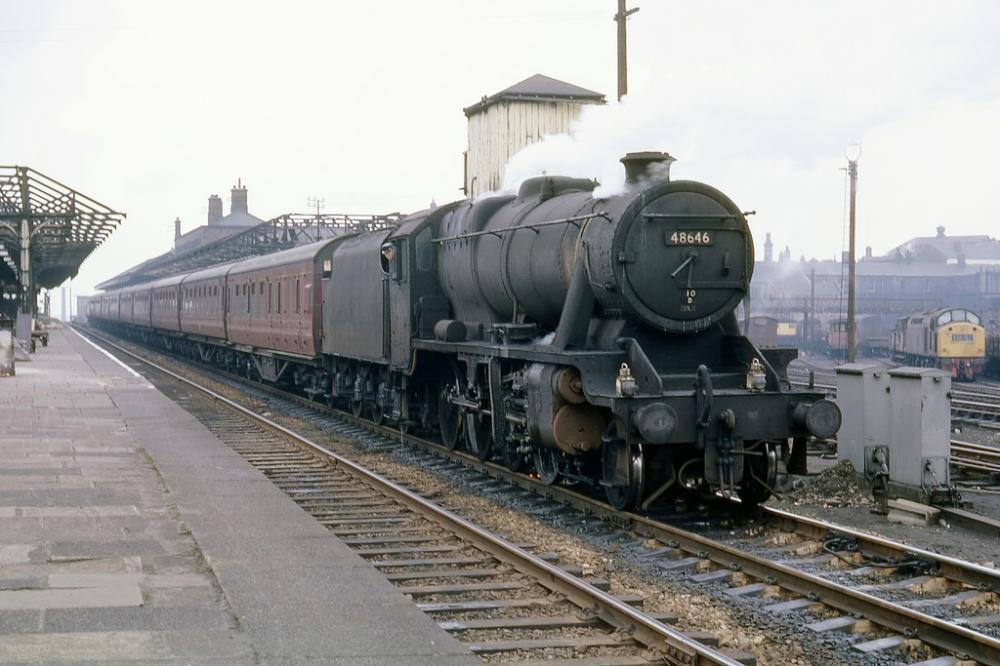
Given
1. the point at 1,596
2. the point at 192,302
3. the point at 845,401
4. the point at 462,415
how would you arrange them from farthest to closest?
the point at 192,302, the point at 462,415, the point at 845,401, the point at 1,596

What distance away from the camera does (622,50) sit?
→ 1994 cm

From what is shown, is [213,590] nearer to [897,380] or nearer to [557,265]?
[557,265]

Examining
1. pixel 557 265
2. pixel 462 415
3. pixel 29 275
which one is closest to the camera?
pixel 557 265

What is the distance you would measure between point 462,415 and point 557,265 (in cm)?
346

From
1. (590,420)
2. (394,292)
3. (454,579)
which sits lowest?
(454,579)

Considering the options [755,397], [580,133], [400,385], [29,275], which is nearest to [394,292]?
[400,385]

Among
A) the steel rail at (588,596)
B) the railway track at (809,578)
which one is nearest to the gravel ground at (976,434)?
the railway track at (809,578)

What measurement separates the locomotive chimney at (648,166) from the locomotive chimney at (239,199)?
271 feet

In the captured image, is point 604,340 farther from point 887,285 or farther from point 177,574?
point 887,285

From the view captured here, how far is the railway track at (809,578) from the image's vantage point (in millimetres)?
5734

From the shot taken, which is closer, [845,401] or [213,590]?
[213,590]

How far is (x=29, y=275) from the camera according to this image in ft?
103

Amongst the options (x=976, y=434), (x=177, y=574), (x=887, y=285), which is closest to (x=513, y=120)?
(x=976, y=434)

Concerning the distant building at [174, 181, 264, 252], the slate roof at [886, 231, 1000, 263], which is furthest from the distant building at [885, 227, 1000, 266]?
the distant building at [174, 181, 264, 252]
